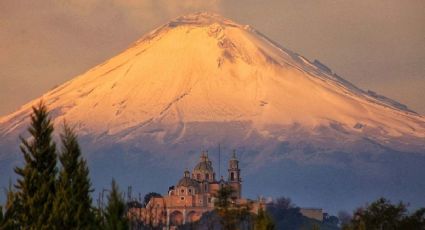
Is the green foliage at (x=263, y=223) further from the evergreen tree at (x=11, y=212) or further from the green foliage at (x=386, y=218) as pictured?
the green foliage at (x=386, y=218)

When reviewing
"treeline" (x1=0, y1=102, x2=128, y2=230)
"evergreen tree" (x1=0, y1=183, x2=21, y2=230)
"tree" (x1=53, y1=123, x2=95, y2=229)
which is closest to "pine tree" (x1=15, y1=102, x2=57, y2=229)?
"treeline" (x1=0, y1=102, x2=128, y2=230)

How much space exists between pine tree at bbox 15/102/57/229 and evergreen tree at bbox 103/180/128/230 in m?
1.80

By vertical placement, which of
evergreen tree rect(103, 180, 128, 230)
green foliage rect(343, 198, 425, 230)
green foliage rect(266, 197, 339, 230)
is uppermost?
green foliage rect(266, 197, 339, 230)

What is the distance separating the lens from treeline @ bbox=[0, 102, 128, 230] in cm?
5059

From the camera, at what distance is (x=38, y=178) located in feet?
172

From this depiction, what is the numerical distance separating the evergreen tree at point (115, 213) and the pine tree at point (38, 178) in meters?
1.80

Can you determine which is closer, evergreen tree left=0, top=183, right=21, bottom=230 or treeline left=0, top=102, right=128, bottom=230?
treeline left=0, top=102, right=128, bottom=230

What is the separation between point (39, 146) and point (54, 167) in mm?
852

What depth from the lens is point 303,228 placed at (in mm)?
162125

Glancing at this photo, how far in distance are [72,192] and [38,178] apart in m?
1.52

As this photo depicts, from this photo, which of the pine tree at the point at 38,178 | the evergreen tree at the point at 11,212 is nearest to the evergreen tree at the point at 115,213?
the pine tree at the point at 38,178

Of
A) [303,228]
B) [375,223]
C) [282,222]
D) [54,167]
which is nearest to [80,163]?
[54,167]

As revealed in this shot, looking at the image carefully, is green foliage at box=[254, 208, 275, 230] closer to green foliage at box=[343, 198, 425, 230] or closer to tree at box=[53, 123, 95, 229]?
tree at box=[53, 123, 95, 229]

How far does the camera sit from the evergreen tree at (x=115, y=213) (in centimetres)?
5016
